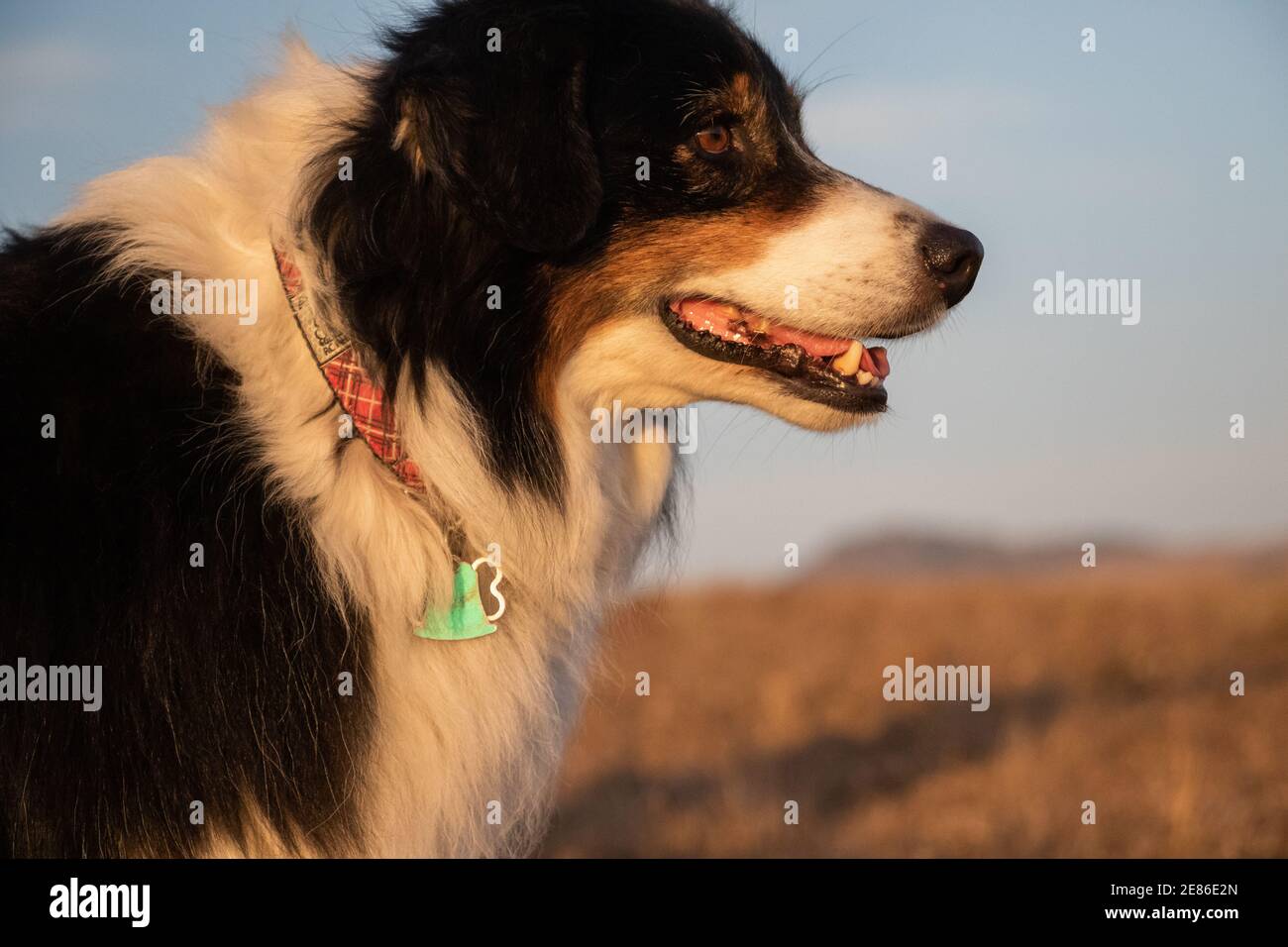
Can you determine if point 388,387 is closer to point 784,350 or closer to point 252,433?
point 252,433

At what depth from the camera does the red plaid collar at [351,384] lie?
3396 mm

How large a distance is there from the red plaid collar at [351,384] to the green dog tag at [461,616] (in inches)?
12.9

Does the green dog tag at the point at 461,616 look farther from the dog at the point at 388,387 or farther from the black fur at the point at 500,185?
the black fur at the point at 500,185

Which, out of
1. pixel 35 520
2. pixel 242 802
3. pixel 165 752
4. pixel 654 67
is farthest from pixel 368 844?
pixel 654 67

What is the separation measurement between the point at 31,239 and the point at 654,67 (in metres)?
1.78

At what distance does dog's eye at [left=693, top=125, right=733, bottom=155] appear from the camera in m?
3.72

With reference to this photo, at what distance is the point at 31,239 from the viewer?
3613 mm

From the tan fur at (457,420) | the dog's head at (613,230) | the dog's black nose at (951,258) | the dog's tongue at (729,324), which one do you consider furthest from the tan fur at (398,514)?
the dog's black nose at (951,258)

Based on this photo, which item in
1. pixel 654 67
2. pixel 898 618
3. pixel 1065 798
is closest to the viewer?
pixel 654 67

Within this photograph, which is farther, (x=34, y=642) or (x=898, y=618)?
(x=898, y=618)

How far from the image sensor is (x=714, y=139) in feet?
12.3

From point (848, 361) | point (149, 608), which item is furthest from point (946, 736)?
point (149, 608)

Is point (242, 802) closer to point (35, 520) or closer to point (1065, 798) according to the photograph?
point (35, 520)

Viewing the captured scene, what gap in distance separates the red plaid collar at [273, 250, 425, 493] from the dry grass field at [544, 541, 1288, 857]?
1.09 metres
